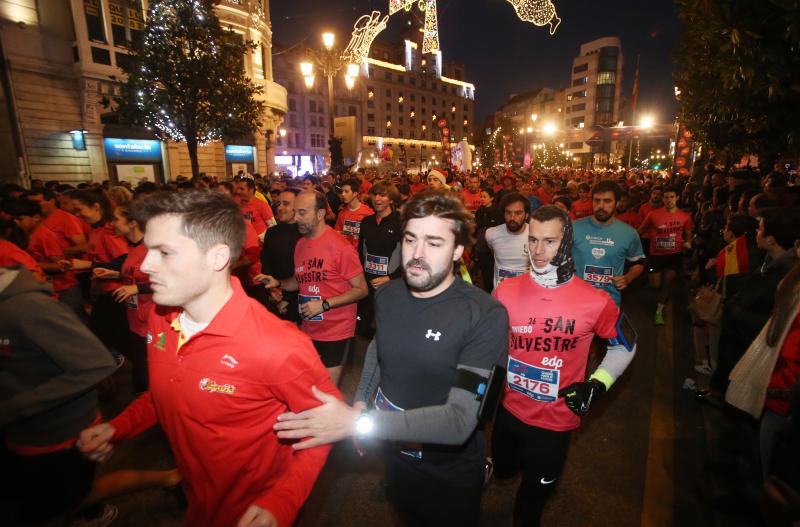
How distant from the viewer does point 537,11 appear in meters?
9.46

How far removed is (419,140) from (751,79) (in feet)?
337

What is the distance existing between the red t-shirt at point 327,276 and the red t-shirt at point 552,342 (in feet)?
6.26

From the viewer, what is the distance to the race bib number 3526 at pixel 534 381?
2.66 m

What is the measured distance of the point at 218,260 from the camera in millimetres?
1853

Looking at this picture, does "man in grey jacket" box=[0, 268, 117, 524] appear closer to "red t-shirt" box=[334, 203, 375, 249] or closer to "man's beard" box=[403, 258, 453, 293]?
"man's beard" box=[403, 258, 453, 293]

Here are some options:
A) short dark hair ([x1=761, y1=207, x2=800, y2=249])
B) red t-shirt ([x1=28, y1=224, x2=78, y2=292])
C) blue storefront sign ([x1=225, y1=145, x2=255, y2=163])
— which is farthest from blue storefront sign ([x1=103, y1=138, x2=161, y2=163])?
short dark hair ([x1=761, y1=207, x2=800, y2=249])

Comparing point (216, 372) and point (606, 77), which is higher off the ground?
point (606, 77)

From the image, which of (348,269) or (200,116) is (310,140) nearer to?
(200,116)

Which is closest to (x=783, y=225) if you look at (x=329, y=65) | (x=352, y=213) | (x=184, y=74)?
(x=352, y=213)

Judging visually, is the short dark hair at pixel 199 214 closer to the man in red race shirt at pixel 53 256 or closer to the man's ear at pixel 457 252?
the man's ear at pixel 457 252

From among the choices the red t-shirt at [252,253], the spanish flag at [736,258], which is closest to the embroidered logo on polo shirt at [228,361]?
the red t-shirt at [252,253]

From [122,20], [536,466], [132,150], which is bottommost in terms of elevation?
[536,466]

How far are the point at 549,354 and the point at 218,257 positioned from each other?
2094mm

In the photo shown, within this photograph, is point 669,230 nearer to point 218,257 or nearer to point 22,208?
point 218,257
